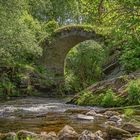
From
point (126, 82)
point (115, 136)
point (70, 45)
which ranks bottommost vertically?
point (115, 136)

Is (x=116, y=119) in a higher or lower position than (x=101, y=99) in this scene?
lower

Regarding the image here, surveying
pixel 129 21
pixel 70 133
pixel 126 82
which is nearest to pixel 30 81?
pixel 126 82

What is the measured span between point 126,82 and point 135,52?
4233 millimetres

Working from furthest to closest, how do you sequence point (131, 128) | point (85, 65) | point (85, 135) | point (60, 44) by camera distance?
point (85, 65) → point (60, 44) → point (131, 128) → point (85, 135)

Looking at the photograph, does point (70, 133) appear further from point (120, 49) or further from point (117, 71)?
point (120, 49)

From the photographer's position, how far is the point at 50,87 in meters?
26.9

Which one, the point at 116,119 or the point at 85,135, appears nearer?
the point at 85,135

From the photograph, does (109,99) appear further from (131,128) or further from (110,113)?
(131,128)

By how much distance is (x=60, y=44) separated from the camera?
2797 centimetres

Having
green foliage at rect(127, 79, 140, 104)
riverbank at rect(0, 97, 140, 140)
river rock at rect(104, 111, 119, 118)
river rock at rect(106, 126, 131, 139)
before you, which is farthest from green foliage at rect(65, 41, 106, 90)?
river rock at rect(106, 126, 131, 139)

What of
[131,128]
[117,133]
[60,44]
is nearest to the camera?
[117,133]

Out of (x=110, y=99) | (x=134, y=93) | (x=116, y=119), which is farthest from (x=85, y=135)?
(x=110, y=99)

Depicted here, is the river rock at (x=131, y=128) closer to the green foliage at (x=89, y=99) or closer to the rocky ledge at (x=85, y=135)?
the rocky ledge at (x=85, y=135)

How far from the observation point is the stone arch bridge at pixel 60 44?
26656 millimetres
